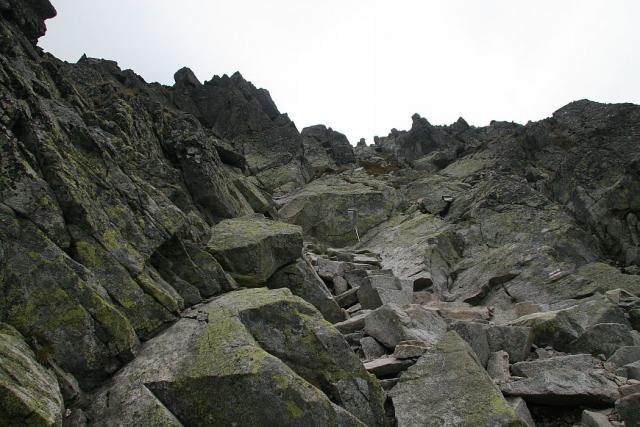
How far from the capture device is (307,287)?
18.1 metres

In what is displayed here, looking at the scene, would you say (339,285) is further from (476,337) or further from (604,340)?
(604,340)

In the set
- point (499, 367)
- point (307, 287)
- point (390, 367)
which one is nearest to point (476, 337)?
point (499, 367)

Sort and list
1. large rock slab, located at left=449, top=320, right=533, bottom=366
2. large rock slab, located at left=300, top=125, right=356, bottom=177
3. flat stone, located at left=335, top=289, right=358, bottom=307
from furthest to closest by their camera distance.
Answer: large rock slab, located at left=300, top=125, right=356, bottom=177
flat stone, located at left=335, top=289, right=358, bottom=307
large rock slab, located at left=449, top=320, right=533, bottom=366

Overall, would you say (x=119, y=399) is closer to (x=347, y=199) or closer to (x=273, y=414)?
(x=273, y=414)

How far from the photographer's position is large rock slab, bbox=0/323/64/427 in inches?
248

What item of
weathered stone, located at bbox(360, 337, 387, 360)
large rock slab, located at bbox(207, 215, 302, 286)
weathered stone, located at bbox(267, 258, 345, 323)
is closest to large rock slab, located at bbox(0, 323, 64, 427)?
large rock slab, located at bbox(207, 215, 302, 286)

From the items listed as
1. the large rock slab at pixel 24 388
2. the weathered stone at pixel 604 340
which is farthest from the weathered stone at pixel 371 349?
the large rock slab at pixel 24 388

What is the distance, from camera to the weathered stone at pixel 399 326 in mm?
13953

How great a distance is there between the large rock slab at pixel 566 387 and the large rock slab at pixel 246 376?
12.8 feet

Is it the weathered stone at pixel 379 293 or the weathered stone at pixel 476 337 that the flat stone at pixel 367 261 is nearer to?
the weathered stone at pixel 379 293

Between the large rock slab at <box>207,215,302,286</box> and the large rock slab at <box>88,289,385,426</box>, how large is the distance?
5099 millimetres

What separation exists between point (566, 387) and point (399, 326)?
4.88m

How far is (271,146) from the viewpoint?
7056 cm

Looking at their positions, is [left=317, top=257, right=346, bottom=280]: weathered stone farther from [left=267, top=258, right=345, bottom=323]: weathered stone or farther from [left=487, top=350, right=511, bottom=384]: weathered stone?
[left=487, top=350, right=511, bottom=384]: weathered stone
